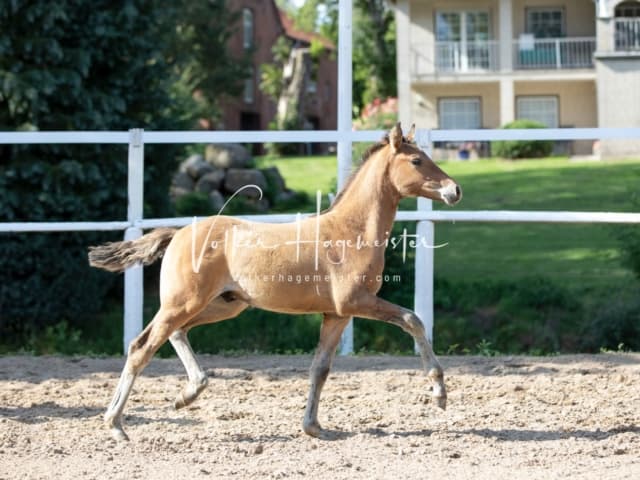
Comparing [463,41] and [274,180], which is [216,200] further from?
[463,41]

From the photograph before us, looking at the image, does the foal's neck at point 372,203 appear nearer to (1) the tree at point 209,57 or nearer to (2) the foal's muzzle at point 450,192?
(2) the foal's muzzle at point 450,192

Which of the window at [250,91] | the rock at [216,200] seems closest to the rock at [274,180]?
the rock at [216,200]

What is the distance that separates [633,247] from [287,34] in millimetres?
34976

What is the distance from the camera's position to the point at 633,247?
11266 mm

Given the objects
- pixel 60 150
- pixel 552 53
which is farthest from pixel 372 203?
pixel 552 53

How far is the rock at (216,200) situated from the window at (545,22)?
14.4 meters

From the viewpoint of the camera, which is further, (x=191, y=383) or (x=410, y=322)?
(x=191, y=383)

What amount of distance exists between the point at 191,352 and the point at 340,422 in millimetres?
1021

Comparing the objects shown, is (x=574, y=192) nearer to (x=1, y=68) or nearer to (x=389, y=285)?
(x=389, y=285)

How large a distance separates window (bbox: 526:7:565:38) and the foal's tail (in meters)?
26.5

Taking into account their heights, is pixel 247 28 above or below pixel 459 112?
above

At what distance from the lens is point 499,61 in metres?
29.9

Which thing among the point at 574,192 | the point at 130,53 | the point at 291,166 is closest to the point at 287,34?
the point at 291,166

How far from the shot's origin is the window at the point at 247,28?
132 feet
